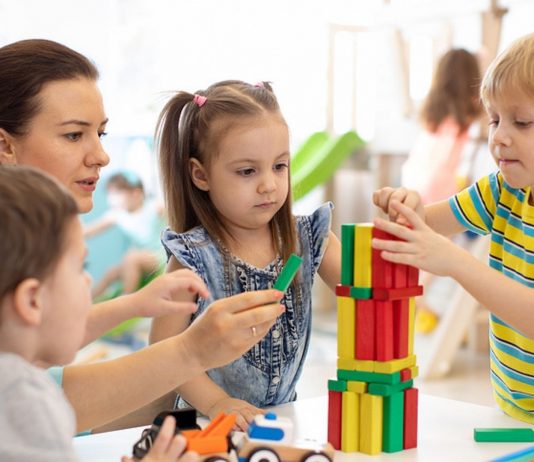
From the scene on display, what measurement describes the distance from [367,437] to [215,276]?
1.37ft

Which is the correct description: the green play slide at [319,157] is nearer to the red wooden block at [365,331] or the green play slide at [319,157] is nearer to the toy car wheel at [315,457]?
the red wooden block at [365,331]

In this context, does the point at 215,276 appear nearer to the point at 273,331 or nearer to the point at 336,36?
the point at 273,331

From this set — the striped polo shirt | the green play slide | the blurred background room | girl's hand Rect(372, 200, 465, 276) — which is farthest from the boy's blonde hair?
the green play slide

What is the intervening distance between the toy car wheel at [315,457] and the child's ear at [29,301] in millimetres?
294

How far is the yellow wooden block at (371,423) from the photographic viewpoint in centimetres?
98

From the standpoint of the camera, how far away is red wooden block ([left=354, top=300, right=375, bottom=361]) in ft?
3.28

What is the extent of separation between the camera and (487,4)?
137 inches

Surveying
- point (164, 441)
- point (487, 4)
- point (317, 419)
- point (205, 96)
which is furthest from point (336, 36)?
point (164, 441)

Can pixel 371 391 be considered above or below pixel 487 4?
below

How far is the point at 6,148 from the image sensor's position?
4.12 ft

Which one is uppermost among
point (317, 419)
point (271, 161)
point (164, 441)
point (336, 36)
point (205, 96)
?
point (336, 36)

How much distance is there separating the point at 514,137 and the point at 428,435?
445mm

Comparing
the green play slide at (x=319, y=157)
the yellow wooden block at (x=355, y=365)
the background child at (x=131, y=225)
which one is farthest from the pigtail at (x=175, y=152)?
the background child at (x=131, y=225)

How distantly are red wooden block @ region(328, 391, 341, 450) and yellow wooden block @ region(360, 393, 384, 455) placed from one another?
3 cm
